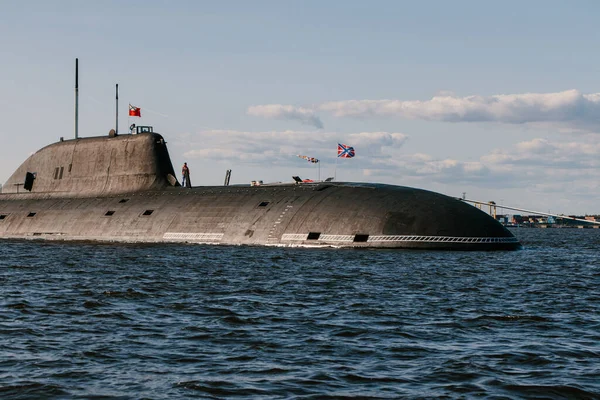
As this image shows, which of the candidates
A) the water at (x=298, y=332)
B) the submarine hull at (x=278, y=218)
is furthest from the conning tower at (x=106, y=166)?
the water at (x=298, y=332)

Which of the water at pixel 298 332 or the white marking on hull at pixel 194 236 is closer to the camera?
the water at pixel 298 332

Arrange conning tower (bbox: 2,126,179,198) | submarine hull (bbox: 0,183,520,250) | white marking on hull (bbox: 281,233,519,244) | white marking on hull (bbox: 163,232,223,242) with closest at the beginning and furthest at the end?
1. white marking on hull (bbox: 281,233,519,244)
2. submarine hull (bbox: 0,183,520,250)
3. white marking on hull (bbox: 163,232,223,242)
4. conning tower (bbox: 2,126,179,198)

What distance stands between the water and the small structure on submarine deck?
24.5 ft

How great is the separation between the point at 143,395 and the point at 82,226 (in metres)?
36.5

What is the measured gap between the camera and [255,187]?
43.8 meters

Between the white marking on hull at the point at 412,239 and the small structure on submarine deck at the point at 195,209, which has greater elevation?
the small structure on submarine deck at the point at 195,209

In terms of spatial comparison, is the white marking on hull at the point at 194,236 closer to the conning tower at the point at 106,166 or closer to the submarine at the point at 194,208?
the submarine at the point at 194,208

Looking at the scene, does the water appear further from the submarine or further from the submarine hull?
the submarine

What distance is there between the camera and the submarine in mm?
35531

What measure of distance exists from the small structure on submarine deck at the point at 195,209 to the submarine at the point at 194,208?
6cm

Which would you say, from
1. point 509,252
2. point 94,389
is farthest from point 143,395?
point 509,252

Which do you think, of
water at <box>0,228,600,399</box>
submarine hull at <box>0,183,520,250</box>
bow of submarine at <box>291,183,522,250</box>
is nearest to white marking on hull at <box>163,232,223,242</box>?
submarine hull at <box>0,183,520,250</box>

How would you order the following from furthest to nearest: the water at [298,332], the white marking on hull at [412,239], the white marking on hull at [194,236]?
the white marking on hull at [194,236]
the white marking on hull at [412,239]
the water at [298,332]

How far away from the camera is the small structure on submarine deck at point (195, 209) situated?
35.5 meters
